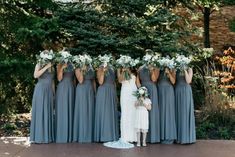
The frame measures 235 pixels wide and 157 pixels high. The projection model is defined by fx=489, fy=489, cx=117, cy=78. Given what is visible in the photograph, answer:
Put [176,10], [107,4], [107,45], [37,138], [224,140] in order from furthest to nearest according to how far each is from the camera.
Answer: [176,10]
[107,4]
[107,45]
[224,140]
[37,138]

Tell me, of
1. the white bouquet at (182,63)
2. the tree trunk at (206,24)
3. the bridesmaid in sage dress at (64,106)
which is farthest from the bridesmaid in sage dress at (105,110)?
the tree trunk at (206,24)

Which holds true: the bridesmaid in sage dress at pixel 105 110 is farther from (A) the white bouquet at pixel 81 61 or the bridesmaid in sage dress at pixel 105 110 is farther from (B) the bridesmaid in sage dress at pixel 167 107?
(B) the bridesmaid in sage dress at pixel 167 107

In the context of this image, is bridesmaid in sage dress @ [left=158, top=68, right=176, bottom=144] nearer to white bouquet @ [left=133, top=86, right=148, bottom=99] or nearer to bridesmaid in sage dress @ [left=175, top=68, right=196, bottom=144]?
bridesmaid in sage dress @ [left=175, top=68, right=196, bottom=144]

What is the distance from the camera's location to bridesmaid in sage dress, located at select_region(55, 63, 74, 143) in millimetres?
9359

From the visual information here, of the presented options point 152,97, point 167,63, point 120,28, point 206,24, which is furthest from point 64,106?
point 206,24

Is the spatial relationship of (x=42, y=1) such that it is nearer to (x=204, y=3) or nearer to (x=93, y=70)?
(x=93, y=70)

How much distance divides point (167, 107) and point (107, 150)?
1.47 metres

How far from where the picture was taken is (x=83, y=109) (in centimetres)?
935

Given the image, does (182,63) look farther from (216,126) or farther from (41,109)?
(41,109)

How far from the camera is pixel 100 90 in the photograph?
9344 mm

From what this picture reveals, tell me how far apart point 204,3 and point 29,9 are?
Result: 190 inches

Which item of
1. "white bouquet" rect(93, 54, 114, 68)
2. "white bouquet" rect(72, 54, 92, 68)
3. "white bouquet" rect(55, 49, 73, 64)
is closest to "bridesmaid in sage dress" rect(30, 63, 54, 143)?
"white bouquet" rect(55, 49, 73, 64)

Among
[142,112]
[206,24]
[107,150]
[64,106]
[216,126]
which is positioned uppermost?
[206,24]

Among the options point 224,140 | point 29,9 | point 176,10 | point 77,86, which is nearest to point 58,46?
point 29,9
